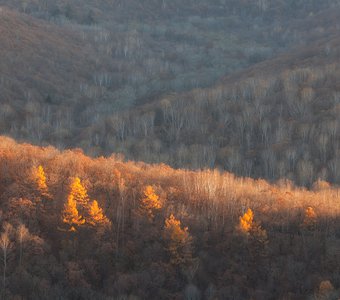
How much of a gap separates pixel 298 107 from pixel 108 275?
62.4m

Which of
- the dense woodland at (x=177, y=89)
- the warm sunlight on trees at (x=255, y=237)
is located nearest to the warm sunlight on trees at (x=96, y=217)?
the warm sunlight on trees at (x=255, y=237)

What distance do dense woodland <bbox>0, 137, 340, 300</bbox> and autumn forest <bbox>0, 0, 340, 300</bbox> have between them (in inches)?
4.3

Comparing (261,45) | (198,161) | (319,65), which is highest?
(261,45)

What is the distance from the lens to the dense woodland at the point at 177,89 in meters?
75.8

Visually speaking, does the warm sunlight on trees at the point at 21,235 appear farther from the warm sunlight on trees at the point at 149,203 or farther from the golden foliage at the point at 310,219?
the golden foliage at the point at 310,219

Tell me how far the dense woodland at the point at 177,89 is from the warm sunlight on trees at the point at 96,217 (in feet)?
126

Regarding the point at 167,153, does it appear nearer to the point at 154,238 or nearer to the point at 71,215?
the point at 154,238

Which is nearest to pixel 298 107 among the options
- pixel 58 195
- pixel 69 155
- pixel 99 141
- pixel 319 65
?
pixel 319 65

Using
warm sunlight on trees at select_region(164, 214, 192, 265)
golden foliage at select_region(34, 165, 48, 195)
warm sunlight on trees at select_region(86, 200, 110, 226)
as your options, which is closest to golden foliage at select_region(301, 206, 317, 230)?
warm sunlight on trees at select_region(164, 214, 192, 265)

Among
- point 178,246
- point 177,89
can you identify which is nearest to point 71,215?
point 178,246

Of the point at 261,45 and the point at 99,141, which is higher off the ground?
the point at 261,45

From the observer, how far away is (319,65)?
10169cm

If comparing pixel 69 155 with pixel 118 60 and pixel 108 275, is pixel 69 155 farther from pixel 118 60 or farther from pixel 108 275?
pixel 118 60

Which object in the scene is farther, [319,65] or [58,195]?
[319,65]
